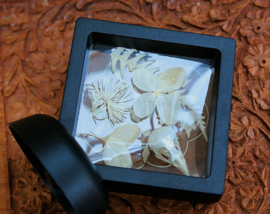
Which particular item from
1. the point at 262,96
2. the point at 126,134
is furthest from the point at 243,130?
the point at 126,134

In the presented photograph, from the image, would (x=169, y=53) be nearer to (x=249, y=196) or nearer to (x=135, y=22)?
(x=135, y=22)

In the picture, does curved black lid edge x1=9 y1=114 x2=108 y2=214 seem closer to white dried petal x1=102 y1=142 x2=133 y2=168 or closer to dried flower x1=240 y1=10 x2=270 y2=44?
white dried petal x1=102 y1=142 x2=133 y2=168

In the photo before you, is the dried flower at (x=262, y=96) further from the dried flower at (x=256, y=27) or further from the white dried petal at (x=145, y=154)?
the white dried petal at (x=145, y=154)

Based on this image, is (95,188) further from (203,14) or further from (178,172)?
(203,14)

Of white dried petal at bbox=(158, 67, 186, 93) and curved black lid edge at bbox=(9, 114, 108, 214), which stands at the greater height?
white dried petal at bbox=(158, 67, 186, 93)

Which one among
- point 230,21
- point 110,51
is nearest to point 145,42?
point 110,51

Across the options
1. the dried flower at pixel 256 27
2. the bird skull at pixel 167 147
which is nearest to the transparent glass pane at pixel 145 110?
the bird skull at pixel 167 147

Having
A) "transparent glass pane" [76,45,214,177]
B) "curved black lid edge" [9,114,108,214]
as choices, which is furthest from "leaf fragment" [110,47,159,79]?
"curved black lid edge" [9,114,108,214]
